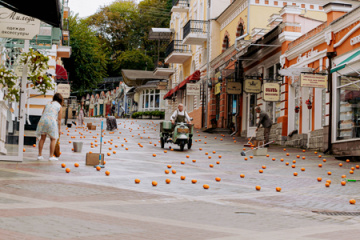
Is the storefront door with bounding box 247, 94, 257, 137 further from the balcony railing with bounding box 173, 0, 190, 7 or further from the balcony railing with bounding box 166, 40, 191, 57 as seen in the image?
the balcony railing with bounding box 173, 0, 190, 7

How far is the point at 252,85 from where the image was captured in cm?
2630

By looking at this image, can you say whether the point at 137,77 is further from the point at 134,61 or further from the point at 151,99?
the point at 134,61

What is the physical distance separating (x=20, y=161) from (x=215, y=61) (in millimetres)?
24975

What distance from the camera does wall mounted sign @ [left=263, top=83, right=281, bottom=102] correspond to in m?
23.6

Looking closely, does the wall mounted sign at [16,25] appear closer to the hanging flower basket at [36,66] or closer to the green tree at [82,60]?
the hanging flower basket at [36,66]

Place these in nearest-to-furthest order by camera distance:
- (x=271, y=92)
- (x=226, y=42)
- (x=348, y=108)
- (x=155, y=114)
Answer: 1. (x=348, y=108)
2. (x=271, y=92)
3. (x=226, y=42)
4. (x=155, y=114)

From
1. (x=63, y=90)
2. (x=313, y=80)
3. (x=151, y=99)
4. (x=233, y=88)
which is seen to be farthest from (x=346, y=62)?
(x=151, y=99)

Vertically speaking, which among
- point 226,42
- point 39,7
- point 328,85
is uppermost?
point 226,42

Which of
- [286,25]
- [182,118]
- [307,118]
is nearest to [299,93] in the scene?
[307,118]

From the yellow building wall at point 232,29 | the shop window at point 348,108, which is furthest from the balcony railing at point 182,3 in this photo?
the shop window at point 348,108

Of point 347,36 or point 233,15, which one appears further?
point 233,15

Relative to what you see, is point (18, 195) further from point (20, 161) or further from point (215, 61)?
point (215, 61)

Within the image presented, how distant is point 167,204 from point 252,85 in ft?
61.3

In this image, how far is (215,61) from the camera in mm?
36219
